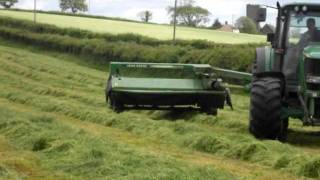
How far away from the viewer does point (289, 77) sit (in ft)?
35.7

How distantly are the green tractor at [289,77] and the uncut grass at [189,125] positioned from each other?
0.53 meters

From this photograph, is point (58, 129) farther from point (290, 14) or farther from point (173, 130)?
point (290, 14)

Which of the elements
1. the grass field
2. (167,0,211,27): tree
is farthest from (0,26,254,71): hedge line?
(167,0,211,27): tree

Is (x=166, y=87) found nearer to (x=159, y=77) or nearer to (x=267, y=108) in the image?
(x=159, y=77)

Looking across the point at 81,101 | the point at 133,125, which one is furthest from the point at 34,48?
the point at 133,125

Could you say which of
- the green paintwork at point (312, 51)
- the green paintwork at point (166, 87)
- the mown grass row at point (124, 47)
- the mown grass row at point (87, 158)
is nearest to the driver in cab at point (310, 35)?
the green paintwork at point (312, 51)

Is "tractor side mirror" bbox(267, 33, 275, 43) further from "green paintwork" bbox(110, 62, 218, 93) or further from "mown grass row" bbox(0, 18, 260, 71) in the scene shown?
"mown grass row" bbox(0, 18, 260, 71)

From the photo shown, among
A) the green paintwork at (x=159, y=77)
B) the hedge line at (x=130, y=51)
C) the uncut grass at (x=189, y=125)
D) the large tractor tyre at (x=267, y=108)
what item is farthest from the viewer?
the hedge line at (x=130, y=51)

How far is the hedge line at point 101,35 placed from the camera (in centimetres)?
2798

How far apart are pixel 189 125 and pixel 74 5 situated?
8279 cm

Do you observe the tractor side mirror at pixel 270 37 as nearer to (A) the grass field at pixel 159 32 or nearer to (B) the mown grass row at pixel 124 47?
(B) the mown grass row at pixel 124 47

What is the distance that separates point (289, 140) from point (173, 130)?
6.39 ft

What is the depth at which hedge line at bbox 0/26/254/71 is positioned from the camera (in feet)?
75.6

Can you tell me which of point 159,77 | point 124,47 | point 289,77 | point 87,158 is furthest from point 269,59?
point 124,47
